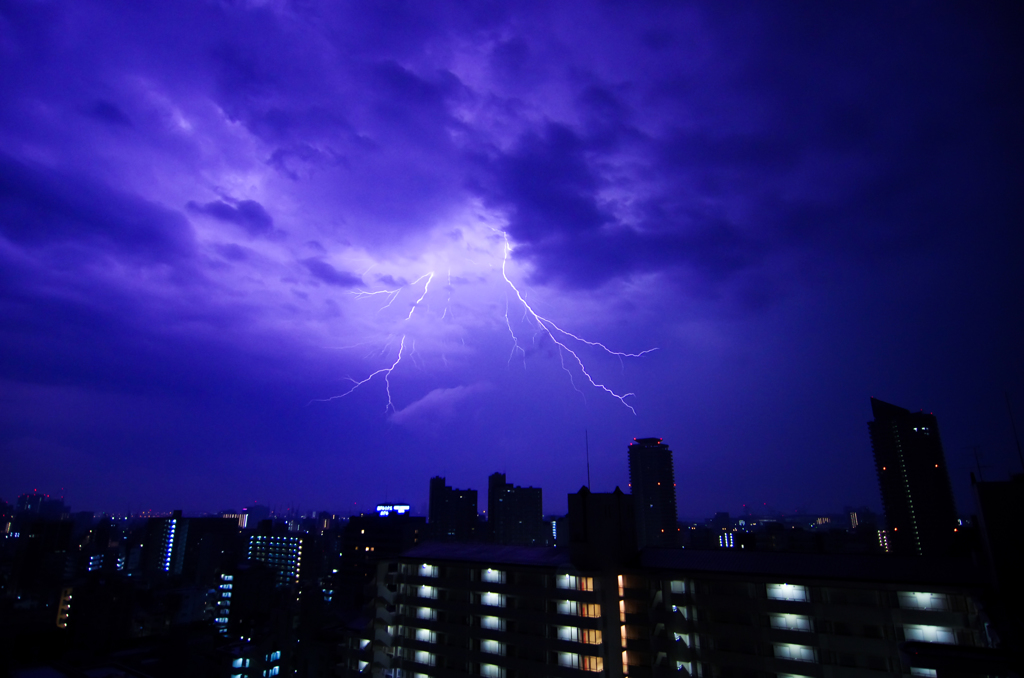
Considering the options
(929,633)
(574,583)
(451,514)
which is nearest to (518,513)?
(451,514)

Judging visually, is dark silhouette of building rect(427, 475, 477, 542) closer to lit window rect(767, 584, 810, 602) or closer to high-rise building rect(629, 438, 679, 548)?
high-rise building rect(629, 438, 679, 548)

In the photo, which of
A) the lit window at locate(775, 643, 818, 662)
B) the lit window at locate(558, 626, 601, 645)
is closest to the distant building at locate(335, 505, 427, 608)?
the lit window at locate(558, 626, 601, 645)

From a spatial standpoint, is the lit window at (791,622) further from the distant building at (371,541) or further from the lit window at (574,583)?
the distant building at (371,541)

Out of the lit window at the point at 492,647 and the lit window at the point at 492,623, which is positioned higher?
the lit window at the point at 492,623

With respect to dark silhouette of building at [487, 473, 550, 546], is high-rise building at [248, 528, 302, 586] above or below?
below

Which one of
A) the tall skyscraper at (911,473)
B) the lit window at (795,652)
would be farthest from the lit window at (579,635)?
the tall skyscraper at (911,473)

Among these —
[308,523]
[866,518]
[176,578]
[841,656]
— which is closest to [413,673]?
[841,656]
